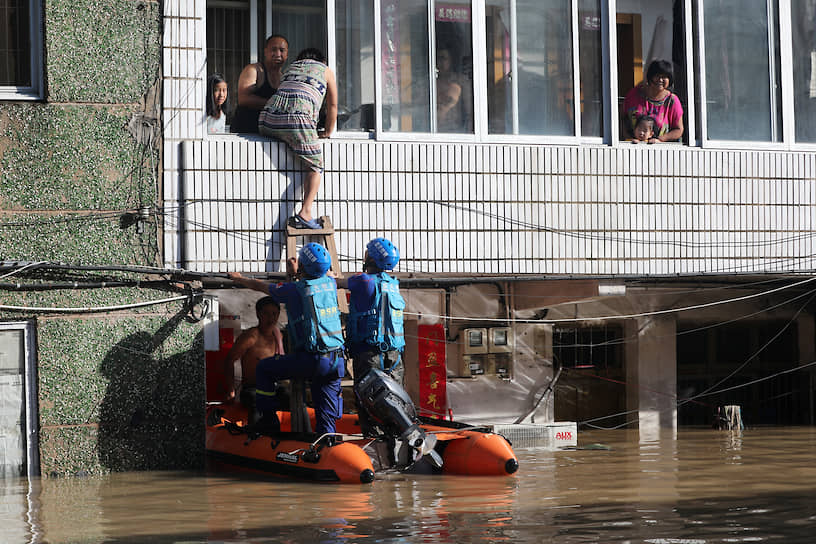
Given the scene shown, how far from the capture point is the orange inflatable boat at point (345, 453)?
404 inches

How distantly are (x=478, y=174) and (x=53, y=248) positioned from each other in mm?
4218

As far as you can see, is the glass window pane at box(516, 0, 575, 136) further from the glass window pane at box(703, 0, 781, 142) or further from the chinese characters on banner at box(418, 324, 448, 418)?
the chinese characters on banner at box(418, 324, 448, 418)

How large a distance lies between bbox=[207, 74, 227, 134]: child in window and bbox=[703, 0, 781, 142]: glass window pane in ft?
17.0

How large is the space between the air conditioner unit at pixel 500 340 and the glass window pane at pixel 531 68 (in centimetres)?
310

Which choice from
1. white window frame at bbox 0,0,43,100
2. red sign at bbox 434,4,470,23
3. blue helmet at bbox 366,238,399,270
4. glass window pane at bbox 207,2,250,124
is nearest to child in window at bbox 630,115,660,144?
red sign at bbox 434,4,470,23

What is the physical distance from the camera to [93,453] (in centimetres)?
1101

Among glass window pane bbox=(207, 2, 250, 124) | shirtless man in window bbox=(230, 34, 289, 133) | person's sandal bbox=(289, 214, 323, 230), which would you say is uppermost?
glass window pane bbox=(207, 2, 250, 124)

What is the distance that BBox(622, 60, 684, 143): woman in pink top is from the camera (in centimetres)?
1278

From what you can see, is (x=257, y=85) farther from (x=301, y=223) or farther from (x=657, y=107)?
(x=657, y=107)

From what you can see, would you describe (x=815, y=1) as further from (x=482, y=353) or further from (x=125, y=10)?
(x=125, y=10)

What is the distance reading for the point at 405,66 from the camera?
12070 mm

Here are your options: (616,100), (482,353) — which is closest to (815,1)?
(616,100)

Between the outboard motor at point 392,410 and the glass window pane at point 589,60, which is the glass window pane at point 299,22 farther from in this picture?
the outboard motor at point 392,410

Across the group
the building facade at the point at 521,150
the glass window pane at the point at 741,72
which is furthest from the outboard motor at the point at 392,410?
the glass window pane at the point at 741,72
